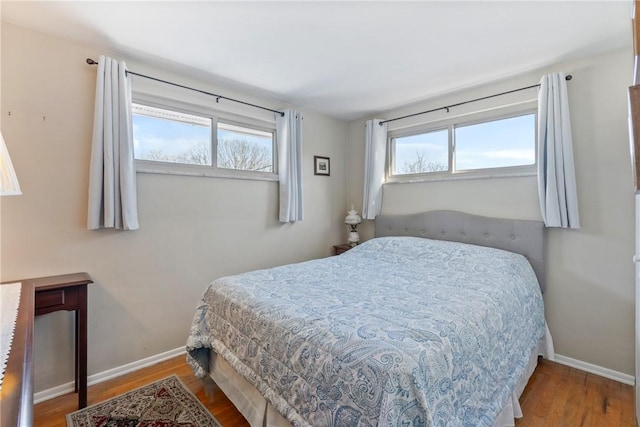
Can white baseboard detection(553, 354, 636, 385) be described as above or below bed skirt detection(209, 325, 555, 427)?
below

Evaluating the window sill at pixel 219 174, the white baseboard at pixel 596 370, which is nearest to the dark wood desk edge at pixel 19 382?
the window sill at pixel 219 174

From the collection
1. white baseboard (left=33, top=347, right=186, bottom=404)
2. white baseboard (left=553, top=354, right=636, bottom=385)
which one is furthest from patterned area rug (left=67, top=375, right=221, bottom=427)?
white baseboard (left=553, top=354, right=636, bottom=385)

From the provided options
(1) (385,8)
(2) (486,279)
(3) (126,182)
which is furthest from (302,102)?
(2) (486,279)

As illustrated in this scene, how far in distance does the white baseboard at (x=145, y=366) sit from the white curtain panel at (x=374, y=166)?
2141 millimetres

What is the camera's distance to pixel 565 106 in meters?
2.28

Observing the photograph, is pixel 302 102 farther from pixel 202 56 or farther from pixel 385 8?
pixel 385 8

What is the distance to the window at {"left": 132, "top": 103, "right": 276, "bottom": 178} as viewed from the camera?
2.47m

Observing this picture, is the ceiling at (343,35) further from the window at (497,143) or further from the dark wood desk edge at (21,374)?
the dark wood desk edge at (21,374)

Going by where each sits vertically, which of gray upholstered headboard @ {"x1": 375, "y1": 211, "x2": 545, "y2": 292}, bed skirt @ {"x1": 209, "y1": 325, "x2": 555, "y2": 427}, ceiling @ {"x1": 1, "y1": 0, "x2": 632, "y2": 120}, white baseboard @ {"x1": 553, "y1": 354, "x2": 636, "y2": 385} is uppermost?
ceiling @ {"x1": 1, "y1": 0, "x2": 632, "y2": 120}

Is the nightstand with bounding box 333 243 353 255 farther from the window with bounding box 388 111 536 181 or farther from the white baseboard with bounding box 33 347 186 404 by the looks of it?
the white baseboard with bounding box 33 347 186 404

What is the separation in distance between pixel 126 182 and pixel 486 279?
2.64m

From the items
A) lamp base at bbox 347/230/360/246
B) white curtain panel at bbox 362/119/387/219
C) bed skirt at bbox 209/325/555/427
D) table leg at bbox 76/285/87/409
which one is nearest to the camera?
bed skirt at bbox 209/325/555/427

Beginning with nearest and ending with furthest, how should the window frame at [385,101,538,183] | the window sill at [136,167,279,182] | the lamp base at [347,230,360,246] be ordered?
the window sill at [136,167,279,182] → the window frame at [385,101,538,183] → the lamp base at [347,230,360,246]

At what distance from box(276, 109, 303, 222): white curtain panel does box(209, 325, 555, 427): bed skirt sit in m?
1.64
